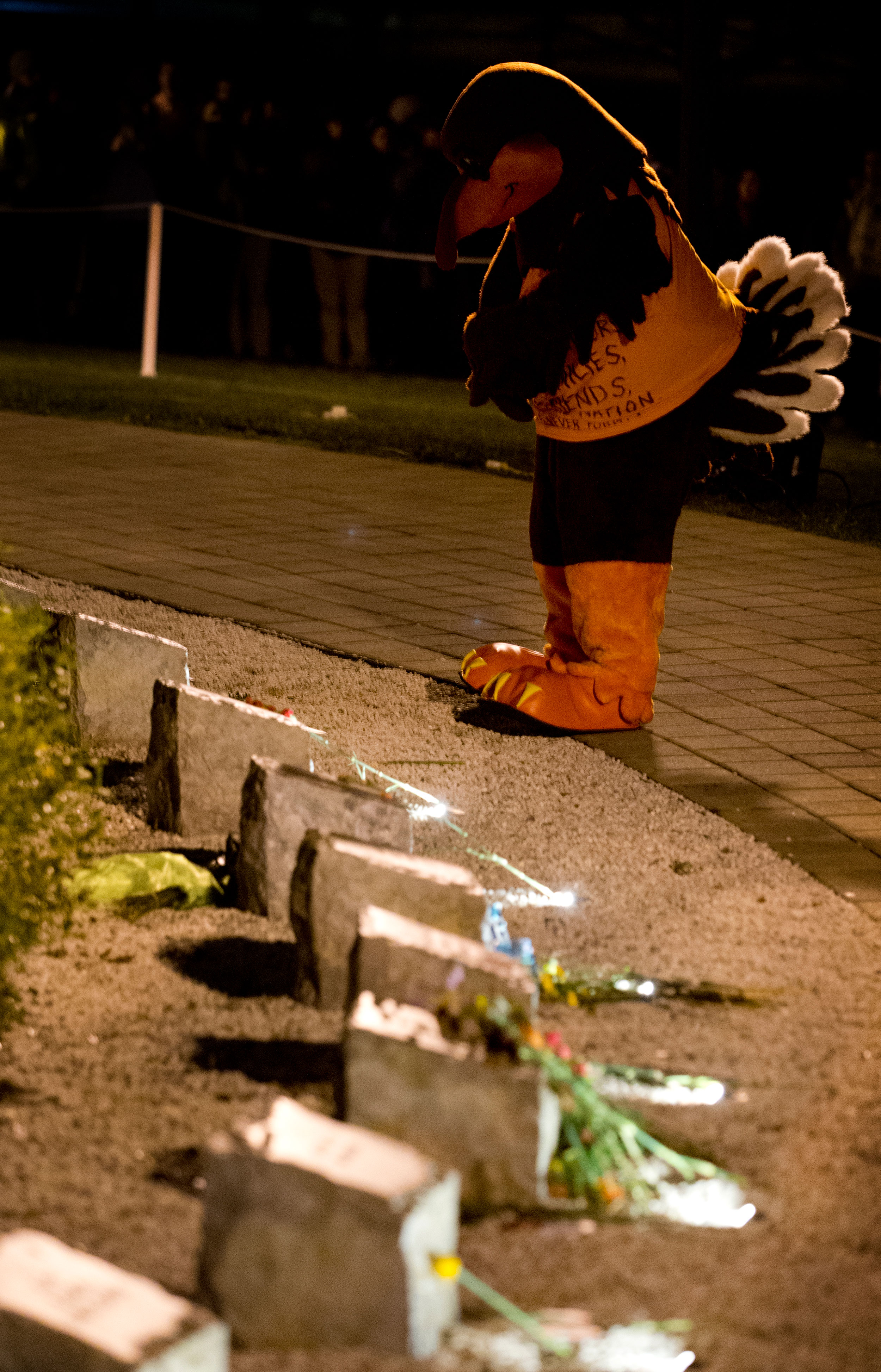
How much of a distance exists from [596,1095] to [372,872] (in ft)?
2.21

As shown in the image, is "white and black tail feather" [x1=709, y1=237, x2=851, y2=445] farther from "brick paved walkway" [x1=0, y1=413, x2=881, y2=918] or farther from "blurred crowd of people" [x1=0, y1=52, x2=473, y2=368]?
"blurred crowd of people" [x1=0, y1=52, x2=473, y2=368]

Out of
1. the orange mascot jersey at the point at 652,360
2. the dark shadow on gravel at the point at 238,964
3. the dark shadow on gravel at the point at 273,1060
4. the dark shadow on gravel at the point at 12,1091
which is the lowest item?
the dark shadow on gravel at the point at 12,1091

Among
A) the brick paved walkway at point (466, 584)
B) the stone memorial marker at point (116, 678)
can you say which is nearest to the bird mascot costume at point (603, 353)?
the brick paved walkway at point (466, 584)

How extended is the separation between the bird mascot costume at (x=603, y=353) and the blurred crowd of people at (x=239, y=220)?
30.4ft

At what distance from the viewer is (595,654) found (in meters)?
5.15

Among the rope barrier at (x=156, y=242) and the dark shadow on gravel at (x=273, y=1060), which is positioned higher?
the rope barrier at (x=156, y=242)

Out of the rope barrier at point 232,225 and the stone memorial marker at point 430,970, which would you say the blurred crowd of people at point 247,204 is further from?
the stone memorial marker at point 430,970

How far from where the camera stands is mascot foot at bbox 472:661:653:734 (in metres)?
5.18

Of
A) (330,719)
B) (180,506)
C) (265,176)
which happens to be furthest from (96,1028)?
(265,176)

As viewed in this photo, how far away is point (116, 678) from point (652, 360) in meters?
1.72

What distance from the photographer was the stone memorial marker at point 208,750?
4.29 metres

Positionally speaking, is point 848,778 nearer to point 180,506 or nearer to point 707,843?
point 707,843

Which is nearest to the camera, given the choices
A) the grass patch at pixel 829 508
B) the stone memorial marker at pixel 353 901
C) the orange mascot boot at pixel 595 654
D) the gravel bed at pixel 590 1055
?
the gravel bed at pixel 590 1055

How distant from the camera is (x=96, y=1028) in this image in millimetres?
3279
